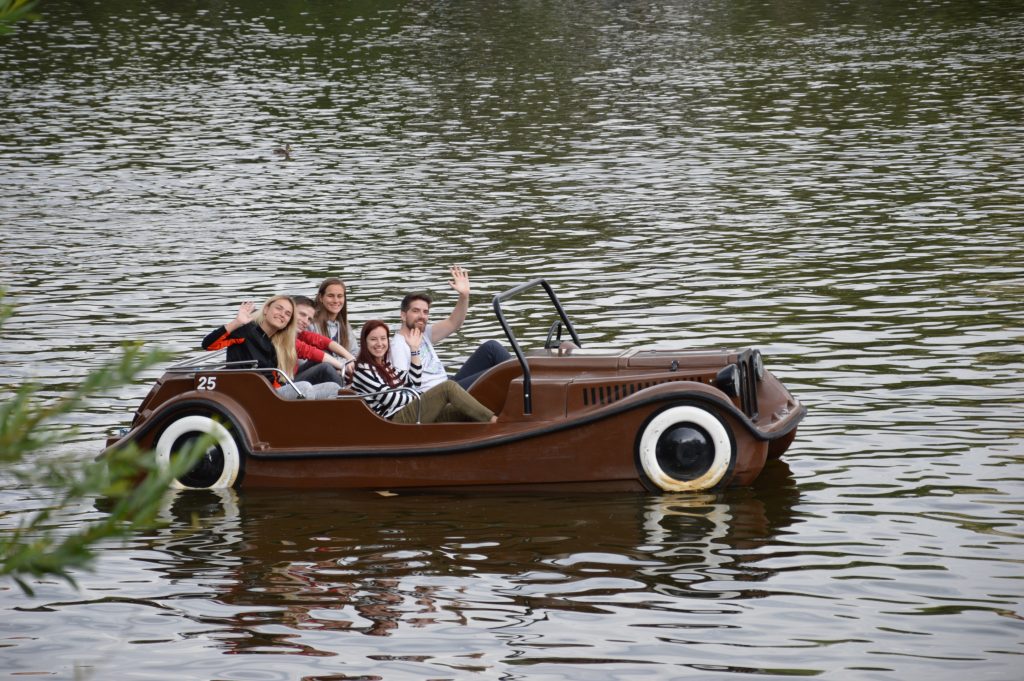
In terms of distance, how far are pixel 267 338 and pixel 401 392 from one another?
3.56 ft

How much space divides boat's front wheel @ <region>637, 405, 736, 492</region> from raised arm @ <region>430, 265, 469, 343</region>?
6.74 ft

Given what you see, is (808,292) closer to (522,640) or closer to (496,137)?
(522,640)

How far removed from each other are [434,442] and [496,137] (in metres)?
18.0

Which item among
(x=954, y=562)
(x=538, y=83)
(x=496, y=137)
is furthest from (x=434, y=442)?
(x=538, y=83)

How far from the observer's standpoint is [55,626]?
299 inches

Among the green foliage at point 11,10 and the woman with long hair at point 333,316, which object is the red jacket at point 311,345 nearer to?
the woman with long hair at point 333,316

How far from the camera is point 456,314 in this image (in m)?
11.0

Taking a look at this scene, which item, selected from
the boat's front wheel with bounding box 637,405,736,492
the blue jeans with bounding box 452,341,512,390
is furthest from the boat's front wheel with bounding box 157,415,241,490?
the boat's front wheel with bounding box 637,405,736,492

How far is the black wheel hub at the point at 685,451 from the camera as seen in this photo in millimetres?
9219

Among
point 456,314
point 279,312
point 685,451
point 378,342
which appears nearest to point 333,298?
point 456,314

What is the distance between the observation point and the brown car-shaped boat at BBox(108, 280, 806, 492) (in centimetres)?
926

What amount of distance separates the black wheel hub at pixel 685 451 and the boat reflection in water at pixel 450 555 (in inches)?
6.5

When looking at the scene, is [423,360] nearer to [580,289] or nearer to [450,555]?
[450,555]

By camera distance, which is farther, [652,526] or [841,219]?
[841,219]
